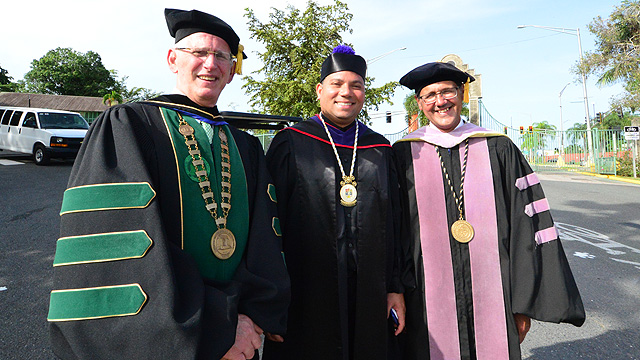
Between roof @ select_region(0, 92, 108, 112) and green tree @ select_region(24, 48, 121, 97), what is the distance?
664 centimetres

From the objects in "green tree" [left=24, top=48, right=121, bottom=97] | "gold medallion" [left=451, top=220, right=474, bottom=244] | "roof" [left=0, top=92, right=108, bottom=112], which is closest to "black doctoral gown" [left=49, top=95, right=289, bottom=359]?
"gold medallion" [left=451, top=220, right=474, bottom=244]

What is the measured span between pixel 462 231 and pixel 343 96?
3.80 feet

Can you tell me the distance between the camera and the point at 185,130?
1716 mm

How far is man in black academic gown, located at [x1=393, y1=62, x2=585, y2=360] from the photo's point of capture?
7.54ft

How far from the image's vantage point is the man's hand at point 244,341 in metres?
1.54

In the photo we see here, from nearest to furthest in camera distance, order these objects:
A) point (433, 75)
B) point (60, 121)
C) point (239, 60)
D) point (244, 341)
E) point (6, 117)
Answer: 1. point (244, 341)
2. point (239, 60)
3. point (433, 75)
4. point (60, 121)
5. point (6, 117)

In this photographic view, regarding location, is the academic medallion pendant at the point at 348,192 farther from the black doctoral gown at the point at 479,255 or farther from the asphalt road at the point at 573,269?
the asphalt road at the point at 573,269

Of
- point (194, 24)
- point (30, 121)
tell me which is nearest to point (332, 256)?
point (194, 24)

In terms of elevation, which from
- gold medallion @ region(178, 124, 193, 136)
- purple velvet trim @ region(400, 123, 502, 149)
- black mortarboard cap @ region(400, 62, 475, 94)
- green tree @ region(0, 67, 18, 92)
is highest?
green tree @ region(0, 67, 18, 92)

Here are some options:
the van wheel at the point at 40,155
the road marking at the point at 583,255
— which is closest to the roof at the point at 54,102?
the van wheel at the point at 40,155

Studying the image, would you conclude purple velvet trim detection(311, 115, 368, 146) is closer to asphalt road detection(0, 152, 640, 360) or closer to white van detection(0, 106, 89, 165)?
asphalt road detection(0, 152, 640, 360)

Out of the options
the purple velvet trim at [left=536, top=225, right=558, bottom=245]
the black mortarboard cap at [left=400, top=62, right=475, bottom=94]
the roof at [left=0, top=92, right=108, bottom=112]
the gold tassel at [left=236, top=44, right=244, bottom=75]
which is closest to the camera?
the gold tassel at [left=236, top=44, right=244, bottom=75]

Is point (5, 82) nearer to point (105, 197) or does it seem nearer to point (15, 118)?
point (15, 118)

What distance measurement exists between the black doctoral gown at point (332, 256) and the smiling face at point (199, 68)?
2.52 feet
